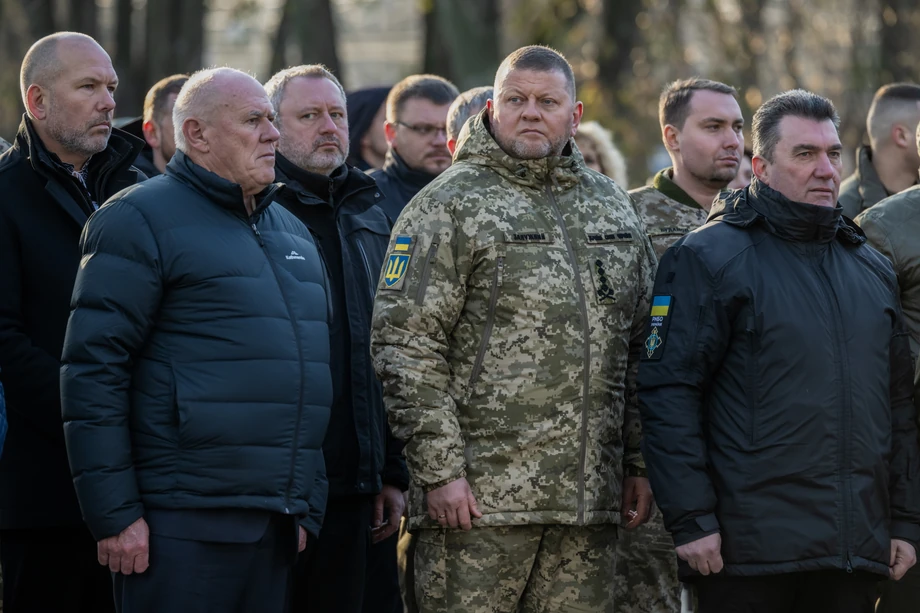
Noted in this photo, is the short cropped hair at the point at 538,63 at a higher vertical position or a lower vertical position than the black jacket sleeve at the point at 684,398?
higher

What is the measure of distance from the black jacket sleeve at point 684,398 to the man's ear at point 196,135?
5.04ft

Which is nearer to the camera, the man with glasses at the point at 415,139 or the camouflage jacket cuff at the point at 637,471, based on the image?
the camouflage jacket cuff at the point at 637,471

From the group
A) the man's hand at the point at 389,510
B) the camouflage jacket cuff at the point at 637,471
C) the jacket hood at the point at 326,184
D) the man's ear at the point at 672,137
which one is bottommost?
the man's hand at the point at 389,510

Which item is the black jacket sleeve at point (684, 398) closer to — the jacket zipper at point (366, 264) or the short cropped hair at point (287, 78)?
the jacket zipper at point (366, 264)

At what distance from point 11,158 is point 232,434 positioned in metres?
1.42

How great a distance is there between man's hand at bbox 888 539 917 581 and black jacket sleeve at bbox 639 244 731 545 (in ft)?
2.22

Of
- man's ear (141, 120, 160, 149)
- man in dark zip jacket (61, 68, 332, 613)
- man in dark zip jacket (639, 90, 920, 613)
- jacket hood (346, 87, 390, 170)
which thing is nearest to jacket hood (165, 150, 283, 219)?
man in dark zip jacket (61, 68, 332, 613)

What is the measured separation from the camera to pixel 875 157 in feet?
23.9

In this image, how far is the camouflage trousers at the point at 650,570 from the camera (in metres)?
5.51

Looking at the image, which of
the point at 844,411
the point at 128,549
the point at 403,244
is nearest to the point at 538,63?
the point at 403,244

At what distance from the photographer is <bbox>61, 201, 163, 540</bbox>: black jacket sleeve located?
12.9 feet

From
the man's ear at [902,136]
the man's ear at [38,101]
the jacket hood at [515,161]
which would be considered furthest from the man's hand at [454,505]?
the man's ear at [902,136]

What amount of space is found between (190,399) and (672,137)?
2828 millimetres

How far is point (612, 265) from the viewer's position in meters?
4.62
